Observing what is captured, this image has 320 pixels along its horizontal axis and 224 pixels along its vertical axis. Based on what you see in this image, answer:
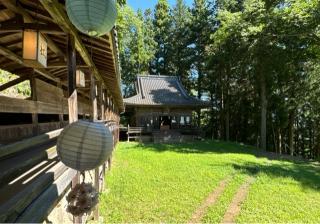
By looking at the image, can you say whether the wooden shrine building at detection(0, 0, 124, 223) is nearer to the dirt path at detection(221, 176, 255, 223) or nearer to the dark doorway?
the dirt path at detection(221, 176, 255, 223)

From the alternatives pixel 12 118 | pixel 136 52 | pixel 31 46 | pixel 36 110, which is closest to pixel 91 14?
pixel 31 46

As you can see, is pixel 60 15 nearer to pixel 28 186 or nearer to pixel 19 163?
pixel 19 163

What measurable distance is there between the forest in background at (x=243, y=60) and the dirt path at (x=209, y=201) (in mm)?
8162

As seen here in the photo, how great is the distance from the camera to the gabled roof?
2550 cm

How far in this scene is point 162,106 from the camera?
85.1 ft

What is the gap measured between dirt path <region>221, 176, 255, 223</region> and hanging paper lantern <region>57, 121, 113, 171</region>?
6.23 meters

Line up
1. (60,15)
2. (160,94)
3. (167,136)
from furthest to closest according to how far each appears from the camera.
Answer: (160,94)
(167,136)
(60,15)

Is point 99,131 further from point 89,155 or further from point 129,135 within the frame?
point 129,135

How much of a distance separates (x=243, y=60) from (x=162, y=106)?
289 inches

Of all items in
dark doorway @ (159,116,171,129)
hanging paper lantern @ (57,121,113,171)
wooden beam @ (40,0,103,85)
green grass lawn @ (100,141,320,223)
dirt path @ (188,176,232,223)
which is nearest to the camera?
hanging paper lantern @ (57,121,113,171)

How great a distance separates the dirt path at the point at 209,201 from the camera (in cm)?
802

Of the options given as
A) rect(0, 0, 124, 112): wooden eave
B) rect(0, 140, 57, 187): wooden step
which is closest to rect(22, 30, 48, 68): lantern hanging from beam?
rect(0, 0, 124, 112): wooden eave

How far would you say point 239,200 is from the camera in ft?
30.8

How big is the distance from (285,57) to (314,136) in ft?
55.6
